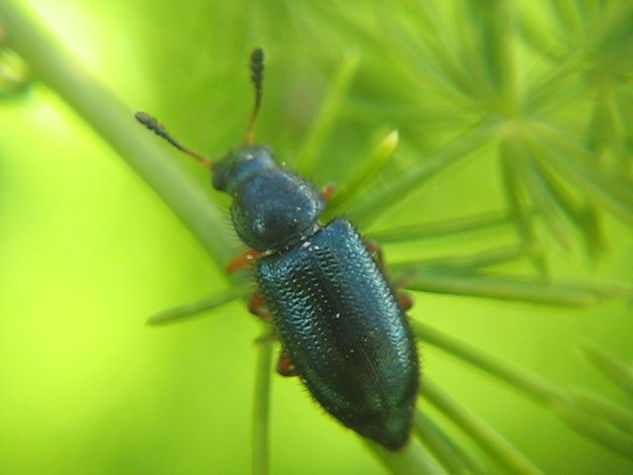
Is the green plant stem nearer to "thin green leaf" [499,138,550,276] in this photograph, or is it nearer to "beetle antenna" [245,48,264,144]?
"beetle antenna" [245,48,264,144]

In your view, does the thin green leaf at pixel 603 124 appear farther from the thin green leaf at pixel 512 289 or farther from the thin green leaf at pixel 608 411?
the thin green leaf at pixel 608 411

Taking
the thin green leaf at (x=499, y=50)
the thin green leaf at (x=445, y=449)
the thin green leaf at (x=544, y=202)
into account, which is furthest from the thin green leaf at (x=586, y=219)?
the thin green leaf at (x=445, y=449)

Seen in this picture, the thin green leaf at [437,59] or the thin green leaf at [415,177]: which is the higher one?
the thin green leaf at [437,59]

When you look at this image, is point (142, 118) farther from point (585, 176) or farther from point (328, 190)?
point (585, 176)

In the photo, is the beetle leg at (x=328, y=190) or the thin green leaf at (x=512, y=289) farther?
the beetle leg at (x=328, y=190)

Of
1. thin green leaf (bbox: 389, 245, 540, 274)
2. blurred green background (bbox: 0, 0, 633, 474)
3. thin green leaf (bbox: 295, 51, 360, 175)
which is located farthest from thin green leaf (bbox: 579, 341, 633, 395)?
blurred green background (bbox: 0, 0, 633, 474)

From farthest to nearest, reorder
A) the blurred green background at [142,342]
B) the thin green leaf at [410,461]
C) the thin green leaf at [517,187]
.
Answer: the blurred green background at [142,342]
the thin green leaf at [517,187]
the thin green leaf at [410,461]

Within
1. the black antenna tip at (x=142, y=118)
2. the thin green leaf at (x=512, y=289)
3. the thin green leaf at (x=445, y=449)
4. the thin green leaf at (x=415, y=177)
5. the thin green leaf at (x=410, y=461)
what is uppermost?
the black antenna tip at (x=142, y=118)

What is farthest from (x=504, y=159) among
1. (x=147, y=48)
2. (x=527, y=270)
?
(x=147, y=48)

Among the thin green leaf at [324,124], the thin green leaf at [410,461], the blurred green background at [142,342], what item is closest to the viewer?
the thin green leaf at [410,461]
